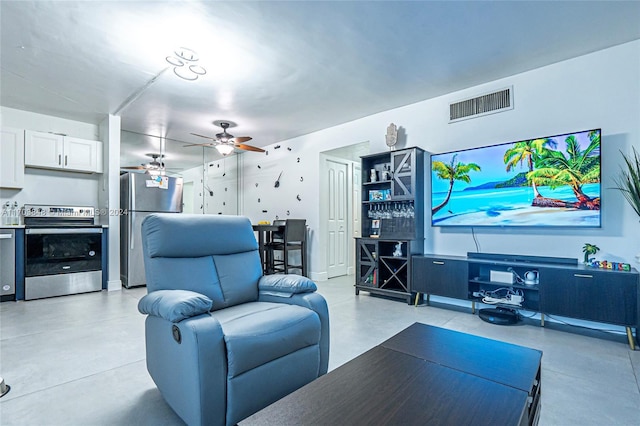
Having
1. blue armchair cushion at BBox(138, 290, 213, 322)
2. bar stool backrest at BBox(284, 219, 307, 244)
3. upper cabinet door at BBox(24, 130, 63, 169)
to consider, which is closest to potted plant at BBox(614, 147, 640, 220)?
blue armchair cushion at BBox(138, 290, 213, 322)

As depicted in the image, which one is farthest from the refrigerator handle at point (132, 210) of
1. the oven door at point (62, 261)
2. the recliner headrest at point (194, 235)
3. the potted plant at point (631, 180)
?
the potted plant at point (631, 180)

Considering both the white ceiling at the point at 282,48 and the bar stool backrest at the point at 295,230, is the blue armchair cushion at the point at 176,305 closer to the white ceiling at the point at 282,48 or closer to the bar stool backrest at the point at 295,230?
the white ceiling at the point at 282,48

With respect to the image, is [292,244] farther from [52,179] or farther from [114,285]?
[52,179]

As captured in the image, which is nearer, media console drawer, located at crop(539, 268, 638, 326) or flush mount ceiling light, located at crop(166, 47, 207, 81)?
media console drawer, located at crop(539, 268, 638, 326)

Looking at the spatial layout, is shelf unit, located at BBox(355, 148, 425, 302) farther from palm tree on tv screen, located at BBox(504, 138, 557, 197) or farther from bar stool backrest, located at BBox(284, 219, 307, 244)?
bar stool backrest, located at BBox(284, 219, 307, 244)

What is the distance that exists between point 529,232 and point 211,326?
3229 mm

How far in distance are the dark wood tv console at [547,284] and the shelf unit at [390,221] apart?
1.02 ft

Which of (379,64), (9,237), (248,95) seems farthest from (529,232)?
(9,237)

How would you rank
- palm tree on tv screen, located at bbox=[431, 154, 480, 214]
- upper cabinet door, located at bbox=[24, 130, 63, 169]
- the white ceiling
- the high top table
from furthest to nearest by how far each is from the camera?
the high top table → upper cabinet door, located at bbox=[24, 130, 63, 169] → palm tree on tv screen, located at bbox=[431, 154, 480, 214] → the white ceiling

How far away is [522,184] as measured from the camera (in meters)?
3.11

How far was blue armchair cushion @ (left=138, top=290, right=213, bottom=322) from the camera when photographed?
1.39 metres

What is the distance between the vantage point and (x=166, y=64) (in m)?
3.11

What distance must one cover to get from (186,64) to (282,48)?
3.25 ft

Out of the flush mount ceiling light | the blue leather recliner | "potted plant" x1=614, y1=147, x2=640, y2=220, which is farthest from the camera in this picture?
the flush mount ceiling light
